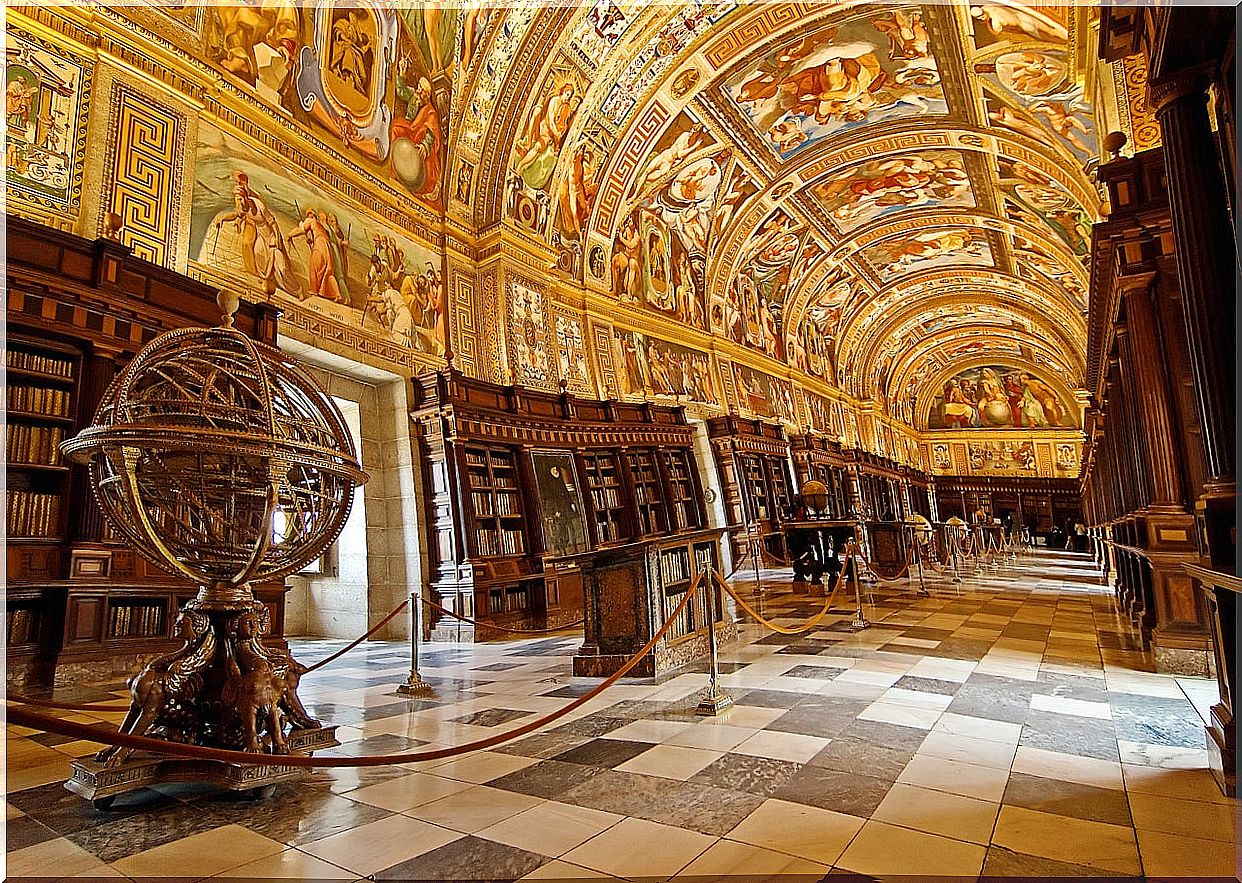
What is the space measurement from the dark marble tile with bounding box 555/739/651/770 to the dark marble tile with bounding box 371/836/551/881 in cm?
95

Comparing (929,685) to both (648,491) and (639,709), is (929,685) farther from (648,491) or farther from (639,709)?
(648,491)

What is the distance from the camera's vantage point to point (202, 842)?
2.34m

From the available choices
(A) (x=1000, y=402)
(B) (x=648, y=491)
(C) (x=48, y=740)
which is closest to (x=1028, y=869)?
(C) (x=48, y=740)

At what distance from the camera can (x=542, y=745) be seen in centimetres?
350

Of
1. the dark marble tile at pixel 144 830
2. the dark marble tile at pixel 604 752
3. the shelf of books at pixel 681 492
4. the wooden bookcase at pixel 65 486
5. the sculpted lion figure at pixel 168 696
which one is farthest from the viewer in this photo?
the shelf of books at pixel 681 492

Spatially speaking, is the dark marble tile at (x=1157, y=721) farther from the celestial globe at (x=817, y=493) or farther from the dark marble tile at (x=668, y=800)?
the celestial globe at (x=817, y=493)

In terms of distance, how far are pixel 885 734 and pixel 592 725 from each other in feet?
5.53

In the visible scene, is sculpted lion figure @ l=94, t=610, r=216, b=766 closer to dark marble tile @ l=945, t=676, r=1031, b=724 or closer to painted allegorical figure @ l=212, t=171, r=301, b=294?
dark marble tile @ l=945, t=676, r=1031, b=724

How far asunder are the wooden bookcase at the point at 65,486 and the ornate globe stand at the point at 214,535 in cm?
283

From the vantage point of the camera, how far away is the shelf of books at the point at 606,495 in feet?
38.2

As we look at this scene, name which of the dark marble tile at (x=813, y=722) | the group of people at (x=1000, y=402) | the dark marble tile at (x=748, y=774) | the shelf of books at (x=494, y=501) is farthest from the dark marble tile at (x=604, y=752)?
the group of people at (x=1000, y=402)

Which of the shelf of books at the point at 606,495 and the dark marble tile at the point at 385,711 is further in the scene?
the shelf of books at the point at 606,495

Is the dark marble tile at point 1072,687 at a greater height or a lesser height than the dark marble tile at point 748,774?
lesser

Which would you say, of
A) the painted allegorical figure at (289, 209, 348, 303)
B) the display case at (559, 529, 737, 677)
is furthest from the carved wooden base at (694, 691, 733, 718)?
the painted allegorical figure at (289, 209, 348, 303)
